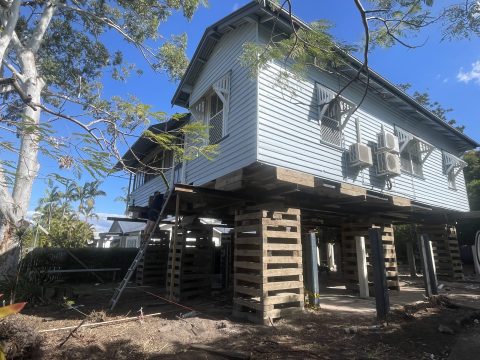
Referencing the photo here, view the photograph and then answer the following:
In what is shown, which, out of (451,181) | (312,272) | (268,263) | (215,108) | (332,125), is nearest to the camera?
(268,263)

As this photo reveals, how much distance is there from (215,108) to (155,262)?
287 inches

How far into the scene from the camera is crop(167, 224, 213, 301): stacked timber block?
8.84 metres

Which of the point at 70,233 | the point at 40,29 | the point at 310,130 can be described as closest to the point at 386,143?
the point at 310,130

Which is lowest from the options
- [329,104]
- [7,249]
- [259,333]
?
[259,333]

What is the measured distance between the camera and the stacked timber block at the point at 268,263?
6.59 meters

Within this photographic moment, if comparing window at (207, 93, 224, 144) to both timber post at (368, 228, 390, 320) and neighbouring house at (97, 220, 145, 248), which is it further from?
neighbouring house at (97, 220, 145, 248)

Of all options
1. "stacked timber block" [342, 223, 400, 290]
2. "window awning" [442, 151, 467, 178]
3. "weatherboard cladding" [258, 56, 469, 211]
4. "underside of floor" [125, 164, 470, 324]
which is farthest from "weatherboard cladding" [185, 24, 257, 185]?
"window awning" [442, 151, 467, 178]

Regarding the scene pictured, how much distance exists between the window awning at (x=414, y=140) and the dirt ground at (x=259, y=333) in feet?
19.4

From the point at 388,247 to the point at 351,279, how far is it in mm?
1699

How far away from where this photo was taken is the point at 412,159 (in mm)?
11984

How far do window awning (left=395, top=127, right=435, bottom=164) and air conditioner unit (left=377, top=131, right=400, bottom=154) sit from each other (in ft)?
4.64

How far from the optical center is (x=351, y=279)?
10.3 m

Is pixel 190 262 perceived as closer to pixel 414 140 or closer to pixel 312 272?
pixel 312 272

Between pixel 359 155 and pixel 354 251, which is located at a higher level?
pixel 359 155
